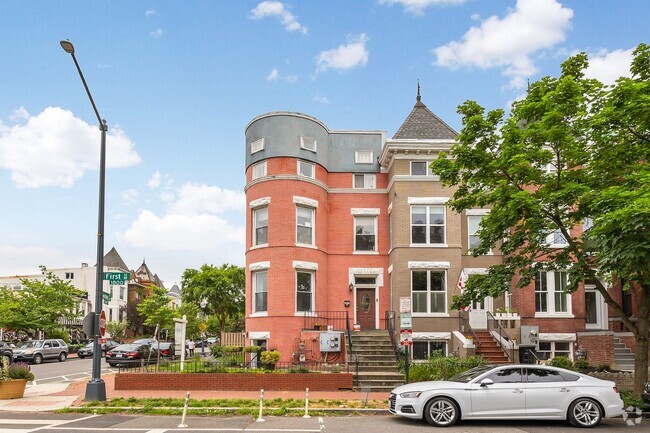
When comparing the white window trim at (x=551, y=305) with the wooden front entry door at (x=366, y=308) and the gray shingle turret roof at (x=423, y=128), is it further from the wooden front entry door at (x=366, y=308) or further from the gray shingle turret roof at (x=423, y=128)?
the gray shingle turret roof at (x=423, y=128)

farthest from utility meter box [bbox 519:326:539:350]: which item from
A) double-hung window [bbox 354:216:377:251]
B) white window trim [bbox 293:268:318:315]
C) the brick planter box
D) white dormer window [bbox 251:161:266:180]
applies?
Answer: white dormer window [bbox 251:161:266:180]

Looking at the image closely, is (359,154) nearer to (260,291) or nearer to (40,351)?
(260,291)

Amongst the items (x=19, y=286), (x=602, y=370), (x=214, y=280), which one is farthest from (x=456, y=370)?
(x=19, y=286)

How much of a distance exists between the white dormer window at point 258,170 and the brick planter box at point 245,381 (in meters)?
10.5

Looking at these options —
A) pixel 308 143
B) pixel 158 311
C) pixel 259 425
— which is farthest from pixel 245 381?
pixel 158 311

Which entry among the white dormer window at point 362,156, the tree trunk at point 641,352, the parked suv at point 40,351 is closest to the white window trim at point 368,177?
the white dormer window at point 362,156

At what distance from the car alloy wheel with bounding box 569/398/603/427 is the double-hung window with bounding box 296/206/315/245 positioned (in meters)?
15.1

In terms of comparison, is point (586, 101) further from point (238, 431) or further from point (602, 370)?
point (238, 431)

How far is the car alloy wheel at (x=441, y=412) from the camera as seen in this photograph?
42.0ft

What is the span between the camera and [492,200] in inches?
673

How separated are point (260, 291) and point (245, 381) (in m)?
7.32

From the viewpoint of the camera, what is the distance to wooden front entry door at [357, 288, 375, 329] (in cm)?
2684

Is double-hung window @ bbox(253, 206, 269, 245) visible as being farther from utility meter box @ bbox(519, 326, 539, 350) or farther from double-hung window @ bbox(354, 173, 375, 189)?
utility meter box @ bbox(519, 326, 539, 350)

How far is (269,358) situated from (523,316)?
37.5 ft
